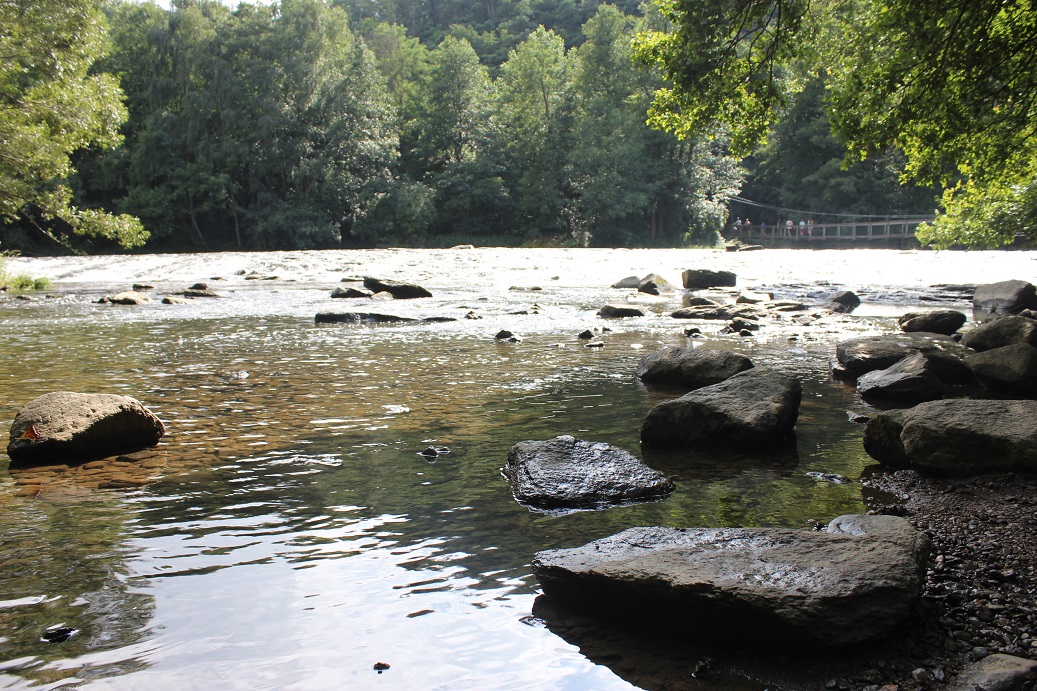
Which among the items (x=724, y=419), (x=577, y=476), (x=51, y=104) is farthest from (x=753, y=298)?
(x=51, y=104)

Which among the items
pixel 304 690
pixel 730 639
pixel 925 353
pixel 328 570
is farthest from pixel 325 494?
pixel 925 353

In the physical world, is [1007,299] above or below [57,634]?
above

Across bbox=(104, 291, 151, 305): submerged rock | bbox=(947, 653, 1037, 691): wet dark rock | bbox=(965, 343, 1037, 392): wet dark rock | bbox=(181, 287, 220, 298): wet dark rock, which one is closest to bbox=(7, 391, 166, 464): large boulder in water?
bbox=(947, 653, 1037, 691): wet dark rock

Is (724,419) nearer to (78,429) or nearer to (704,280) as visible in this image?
(78,429)

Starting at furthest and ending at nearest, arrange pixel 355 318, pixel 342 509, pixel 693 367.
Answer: pixel 355 318, pixel 693 367, pixel 342 509

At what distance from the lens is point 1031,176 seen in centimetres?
1532

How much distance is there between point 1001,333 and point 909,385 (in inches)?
127

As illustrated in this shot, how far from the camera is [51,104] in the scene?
18578mm

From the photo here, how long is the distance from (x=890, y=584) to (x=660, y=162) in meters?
59.9

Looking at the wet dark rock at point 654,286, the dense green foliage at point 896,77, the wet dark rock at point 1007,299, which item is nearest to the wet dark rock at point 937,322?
the dense green foliage at point 896,77

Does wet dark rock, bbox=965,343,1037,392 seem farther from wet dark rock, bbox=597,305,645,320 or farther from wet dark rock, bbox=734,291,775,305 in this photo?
wet dark rock, bbox=734,291,775,305

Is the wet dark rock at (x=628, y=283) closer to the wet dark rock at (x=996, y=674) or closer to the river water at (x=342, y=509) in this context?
the river water at (x=342, y=509)

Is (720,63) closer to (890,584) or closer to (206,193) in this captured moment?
(890,584)

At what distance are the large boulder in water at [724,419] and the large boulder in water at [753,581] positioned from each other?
2315 millimetres
